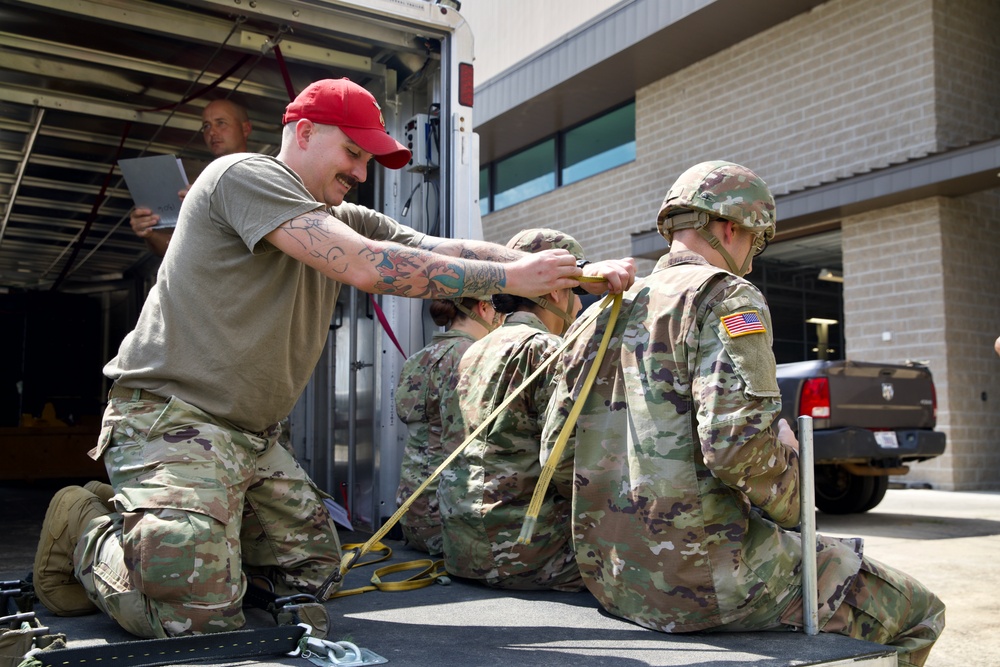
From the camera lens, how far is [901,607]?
7.59ft

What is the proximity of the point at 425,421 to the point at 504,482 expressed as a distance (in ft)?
3.99

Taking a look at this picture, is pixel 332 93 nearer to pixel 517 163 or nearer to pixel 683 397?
pixel 683 397

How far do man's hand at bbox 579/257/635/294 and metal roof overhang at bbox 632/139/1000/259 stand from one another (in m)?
7.97

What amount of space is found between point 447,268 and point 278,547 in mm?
1078

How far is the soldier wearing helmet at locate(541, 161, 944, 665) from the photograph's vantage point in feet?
6.81

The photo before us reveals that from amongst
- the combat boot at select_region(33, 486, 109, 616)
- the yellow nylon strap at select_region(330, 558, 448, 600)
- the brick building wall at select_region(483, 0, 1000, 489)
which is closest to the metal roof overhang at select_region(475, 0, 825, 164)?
the brick building wall at select_region(483, 0, 1000, 489)

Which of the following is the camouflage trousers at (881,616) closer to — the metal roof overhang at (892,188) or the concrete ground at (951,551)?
the concrete ground at (951,551)

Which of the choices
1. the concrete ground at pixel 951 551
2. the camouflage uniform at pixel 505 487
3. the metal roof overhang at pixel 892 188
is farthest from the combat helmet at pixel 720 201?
the metal roof overhang at pixel 892 188

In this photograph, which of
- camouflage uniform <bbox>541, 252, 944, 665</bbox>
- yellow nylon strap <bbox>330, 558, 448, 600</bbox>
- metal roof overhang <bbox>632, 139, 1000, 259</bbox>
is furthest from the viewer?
metal roof overhang <bbox>632, 139, 1000, 259</bbox>

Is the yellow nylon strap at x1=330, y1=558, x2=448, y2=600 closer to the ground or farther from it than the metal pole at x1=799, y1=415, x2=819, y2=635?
closer to the ground

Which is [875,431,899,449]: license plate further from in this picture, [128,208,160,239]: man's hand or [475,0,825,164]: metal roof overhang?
[475,0,825,164]: metal roof overhang

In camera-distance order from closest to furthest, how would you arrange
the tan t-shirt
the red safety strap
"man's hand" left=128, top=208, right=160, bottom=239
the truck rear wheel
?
the tan t-shirt, "man's hand" left=128, top=208, right=160, bottom=239, the red safety strap, the truck rear wheel

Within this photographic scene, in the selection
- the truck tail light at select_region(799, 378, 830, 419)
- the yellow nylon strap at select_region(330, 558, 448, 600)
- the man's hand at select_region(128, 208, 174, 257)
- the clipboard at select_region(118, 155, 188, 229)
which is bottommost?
the yellow nylon strap at select_region(330, 558, 448, 600)

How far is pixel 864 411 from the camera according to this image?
22.1 feet
